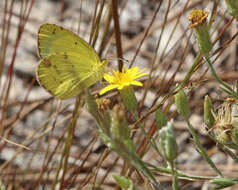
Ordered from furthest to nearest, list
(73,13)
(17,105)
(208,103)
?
1. (73,13)
2. (17,105)
3. (208,103)

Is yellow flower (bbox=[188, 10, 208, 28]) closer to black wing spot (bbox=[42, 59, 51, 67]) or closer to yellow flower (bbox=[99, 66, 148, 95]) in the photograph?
yellow flower (bbox=[99, 66, 148, 95])

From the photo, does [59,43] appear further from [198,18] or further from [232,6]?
[232,6]

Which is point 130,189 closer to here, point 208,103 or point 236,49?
point 208,103

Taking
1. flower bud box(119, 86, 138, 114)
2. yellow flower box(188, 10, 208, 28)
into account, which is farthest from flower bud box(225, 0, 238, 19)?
flower bud box(119, 86, 138, 114)

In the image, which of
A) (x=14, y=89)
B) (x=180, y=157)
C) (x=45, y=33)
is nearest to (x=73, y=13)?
(x=14, y=89)

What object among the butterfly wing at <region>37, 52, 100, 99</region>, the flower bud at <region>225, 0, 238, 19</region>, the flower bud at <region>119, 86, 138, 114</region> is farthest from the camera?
the butterfly wing at <region>37, 52, 100, 99</region>

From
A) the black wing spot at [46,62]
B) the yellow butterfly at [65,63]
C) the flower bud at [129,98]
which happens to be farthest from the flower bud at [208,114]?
the black wing spot at [46,62]

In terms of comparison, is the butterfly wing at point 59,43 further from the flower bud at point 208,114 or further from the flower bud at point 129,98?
the flower bud at point 208,114
